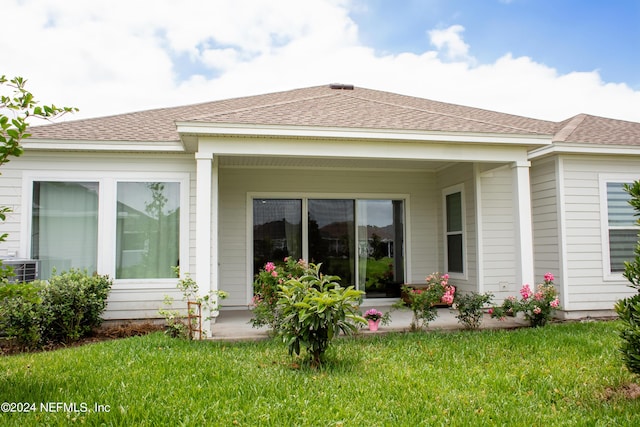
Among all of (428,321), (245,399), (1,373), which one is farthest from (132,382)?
(428,321)

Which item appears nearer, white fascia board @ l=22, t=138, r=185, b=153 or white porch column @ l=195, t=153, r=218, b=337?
white porch column @ l=195, t=153, r=218, b=337

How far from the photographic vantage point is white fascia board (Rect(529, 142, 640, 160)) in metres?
7.59

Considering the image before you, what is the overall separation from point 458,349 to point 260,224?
4.88 m

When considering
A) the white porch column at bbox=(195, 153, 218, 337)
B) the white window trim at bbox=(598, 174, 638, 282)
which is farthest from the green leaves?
the white window trim at bbox=(598, 174, 638, 282)

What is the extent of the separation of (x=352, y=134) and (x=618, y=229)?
5466mm

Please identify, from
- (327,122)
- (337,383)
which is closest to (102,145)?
(327,122)

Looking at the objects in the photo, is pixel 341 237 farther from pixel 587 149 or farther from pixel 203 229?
pixel 587 149

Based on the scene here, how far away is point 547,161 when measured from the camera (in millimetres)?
8070

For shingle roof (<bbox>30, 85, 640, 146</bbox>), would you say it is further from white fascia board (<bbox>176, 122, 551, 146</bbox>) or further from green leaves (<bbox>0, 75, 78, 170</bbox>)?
green leaves (<bbox>0, 75, 78, 170</bbox>)

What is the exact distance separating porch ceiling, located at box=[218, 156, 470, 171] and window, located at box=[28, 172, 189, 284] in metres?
1.51

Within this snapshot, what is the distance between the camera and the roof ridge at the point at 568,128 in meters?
7.98

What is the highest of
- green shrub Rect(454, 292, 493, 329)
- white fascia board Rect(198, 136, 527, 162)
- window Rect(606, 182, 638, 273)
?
white fascia board Rect(198, 136, 527, 162)

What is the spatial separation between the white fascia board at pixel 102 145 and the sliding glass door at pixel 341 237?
8.22 ft

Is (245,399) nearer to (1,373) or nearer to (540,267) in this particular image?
(1,373)
